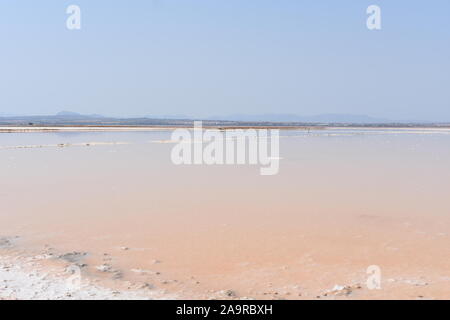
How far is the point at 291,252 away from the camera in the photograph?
24.4ft

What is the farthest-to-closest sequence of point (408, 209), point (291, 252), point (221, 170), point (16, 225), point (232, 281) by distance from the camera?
point (221, 170), point (408, 209), point (16, 225), point (291, 252), point (232, 281)

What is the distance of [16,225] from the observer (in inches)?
359

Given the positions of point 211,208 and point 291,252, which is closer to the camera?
point 291,252

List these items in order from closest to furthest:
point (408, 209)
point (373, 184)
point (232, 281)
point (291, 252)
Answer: point (232, 281)
point (291, 252)
point (408, 209)
point (373, 184)

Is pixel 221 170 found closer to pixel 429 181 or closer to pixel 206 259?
pixel 429 181

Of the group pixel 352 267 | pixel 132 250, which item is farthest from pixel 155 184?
pixel 352 267
